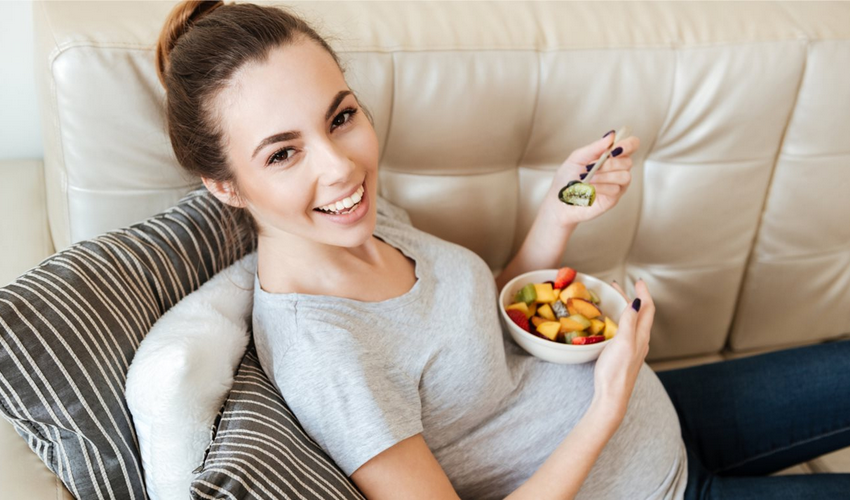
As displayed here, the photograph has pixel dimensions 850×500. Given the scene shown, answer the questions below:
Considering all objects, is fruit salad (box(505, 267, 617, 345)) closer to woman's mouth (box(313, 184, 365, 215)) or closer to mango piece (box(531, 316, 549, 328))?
mango piece (box(531, 316, 549, 328))

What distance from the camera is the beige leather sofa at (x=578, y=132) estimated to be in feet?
3.39

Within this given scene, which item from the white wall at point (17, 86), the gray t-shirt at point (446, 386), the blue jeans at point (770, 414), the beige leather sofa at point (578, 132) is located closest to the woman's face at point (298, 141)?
the gray t-shirt at point (446, 386)

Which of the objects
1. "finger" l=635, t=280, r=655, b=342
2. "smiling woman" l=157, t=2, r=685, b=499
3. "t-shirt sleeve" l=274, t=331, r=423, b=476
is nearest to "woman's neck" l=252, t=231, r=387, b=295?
"smiling woman" l=157, t=2, r=685, b=499

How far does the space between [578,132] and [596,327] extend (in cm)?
41

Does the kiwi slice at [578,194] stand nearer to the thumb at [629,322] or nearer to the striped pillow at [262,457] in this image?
the thumb at [629,322]

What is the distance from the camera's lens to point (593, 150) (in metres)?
1.17

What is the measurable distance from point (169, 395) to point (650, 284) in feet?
3.66

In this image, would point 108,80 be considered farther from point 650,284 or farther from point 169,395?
point 650,284

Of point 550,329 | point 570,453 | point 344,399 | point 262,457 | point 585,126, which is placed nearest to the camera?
point 262,457

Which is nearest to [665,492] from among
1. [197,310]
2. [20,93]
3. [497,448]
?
[497,448]

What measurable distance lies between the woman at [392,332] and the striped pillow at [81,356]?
0.18 metres

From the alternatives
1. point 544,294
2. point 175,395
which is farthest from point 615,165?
point 175,395

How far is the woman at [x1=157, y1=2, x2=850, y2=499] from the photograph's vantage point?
2.81 ft

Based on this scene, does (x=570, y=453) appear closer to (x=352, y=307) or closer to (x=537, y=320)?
(x=537, y=320)
